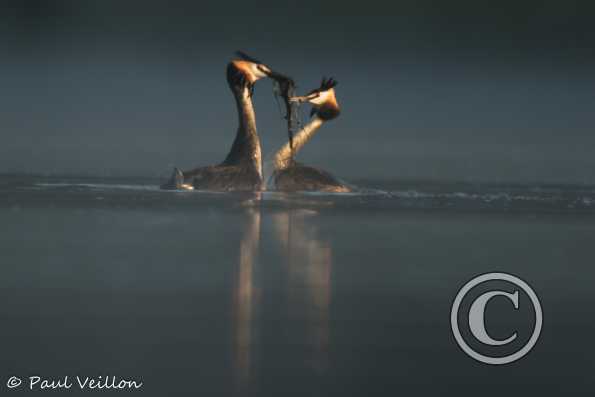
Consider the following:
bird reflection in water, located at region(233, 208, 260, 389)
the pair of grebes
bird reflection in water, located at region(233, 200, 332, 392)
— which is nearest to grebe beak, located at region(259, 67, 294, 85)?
the pair of grebes

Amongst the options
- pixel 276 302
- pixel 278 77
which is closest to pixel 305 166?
pixel 278 77

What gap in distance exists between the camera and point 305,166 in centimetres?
3688

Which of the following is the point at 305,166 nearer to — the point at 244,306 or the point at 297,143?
the point at 297,143

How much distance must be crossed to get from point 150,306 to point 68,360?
9.10 feet

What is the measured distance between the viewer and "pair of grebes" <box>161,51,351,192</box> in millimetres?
35344

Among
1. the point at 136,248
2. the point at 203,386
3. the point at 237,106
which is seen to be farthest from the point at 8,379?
the point at 237,106

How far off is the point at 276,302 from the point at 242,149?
24162 mm

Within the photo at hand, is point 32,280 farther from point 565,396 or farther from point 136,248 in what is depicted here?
point 565,396

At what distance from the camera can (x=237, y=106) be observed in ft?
119

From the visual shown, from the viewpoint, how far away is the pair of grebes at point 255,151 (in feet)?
116

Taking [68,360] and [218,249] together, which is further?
[218,249]

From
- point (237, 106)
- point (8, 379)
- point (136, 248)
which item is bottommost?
point (8, 379)

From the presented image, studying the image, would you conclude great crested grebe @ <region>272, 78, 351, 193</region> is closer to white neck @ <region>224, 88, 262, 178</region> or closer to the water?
white neck @ <region>224, 88, 262, 178</region>

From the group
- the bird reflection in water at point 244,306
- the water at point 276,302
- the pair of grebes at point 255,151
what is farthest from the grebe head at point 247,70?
the bird reflection in water at point 244,306
